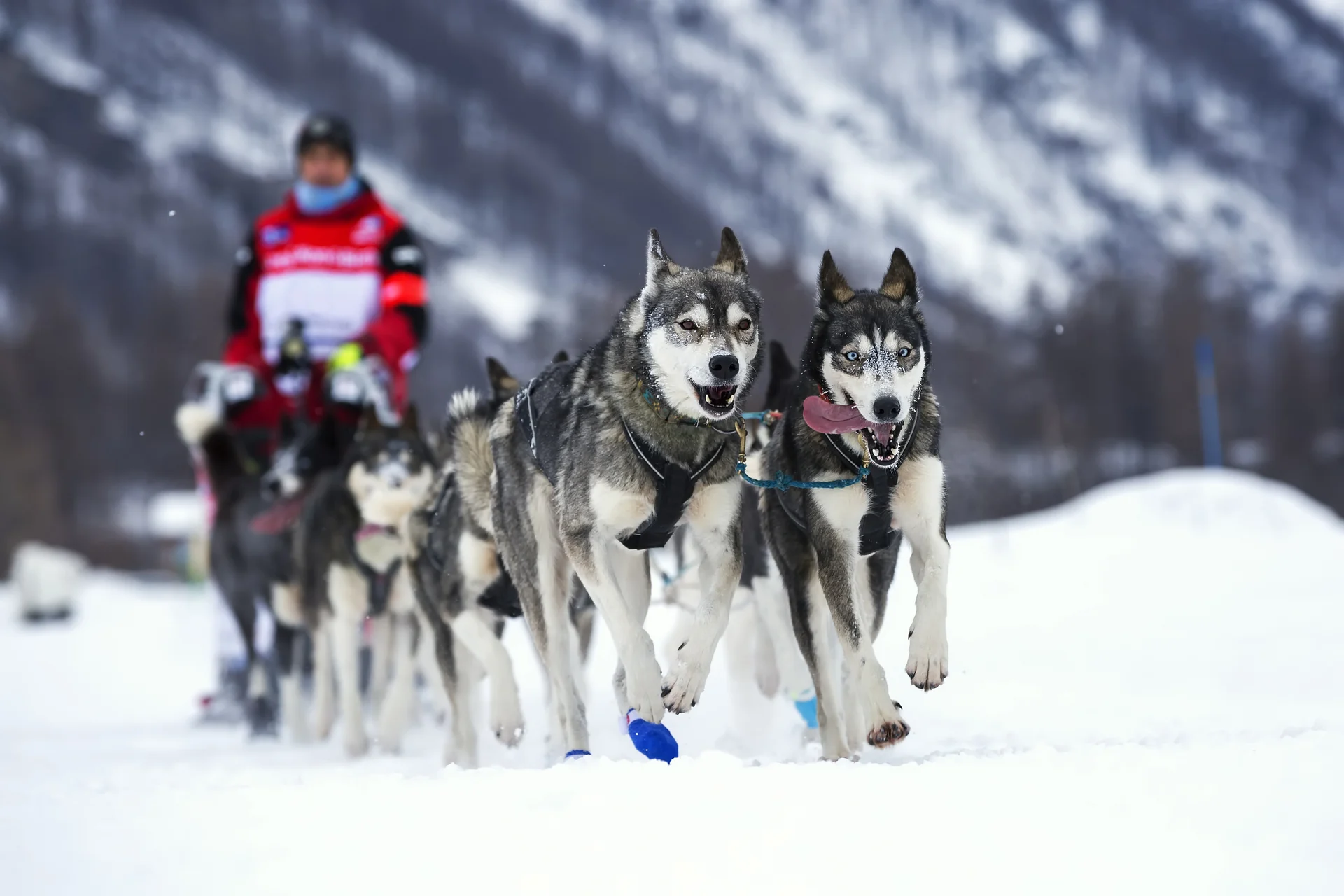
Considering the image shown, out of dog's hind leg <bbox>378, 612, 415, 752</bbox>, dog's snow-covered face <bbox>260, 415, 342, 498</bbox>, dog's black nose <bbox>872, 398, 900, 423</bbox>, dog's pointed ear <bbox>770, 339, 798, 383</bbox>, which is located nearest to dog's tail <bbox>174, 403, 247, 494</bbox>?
dog's snow-covered face <bbox>260, 415, 342, 498</bbox>

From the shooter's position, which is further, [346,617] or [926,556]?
[346,617]

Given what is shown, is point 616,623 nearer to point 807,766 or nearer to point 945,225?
point 807,766

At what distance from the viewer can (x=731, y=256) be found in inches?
136

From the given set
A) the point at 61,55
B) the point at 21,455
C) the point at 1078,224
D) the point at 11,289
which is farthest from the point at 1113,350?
the point at 61,55

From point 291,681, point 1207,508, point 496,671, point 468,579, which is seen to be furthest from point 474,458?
point 1207,508

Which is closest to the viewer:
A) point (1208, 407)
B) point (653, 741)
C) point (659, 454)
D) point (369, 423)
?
point (653, 741)

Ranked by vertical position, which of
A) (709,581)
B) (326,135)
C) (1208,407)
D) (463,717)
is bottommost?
(463,717)

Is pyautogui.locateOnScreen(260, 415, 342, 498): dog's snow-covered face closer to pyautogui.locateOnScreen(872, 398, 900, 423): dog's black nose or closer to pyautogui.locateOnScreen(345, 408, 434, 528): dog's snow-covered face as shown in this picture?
pyautogui.locateOnScreen(345, 408, 434, 528): dog's snow-covered face

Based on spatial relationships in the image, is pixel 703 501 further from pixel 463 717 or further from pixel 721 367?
pixel 463 717

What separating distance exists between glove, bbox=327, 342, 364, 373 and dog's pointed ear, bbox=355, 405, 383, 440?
0.43 metres

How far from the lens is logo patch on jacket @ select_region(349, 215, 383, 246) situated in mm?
6066

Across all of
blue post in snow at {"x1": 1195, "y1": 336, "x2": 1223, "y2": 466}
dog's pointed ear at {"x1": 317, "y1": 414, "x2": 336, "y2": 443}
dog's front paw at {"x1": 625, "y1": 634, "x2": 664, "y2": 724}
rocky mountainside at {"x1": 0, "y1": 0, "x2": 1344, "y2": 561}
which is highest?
rocky mountainside at {"x1": 0, "y1": 0, "x2": 1344, "y2": 561}

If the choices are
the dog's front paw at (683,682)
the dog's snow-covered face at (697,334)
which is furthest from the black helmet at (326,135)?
the dog's front paw at (683,682)

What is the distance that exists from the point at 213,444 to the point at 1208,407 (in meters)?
21.2
